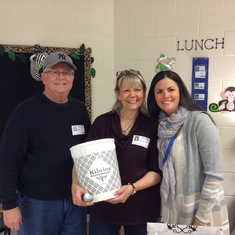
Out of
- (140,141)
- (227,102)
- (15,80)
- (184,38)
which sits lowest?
(140,141)

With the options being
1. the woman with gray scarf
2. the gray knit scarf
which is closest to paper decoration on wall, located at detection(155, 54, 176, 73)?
the woman with gray scarf

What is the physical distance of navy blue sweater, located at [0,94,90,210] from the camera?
5.19ft

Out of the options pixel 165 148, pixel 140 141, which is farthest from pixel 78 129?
pixel 165 148

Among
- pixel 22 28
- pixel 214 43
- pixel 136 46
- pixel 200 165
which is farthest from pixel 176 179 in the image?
pixel 22 28

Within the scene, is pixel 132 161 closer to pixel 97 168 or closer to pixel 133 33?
pixel 97 168

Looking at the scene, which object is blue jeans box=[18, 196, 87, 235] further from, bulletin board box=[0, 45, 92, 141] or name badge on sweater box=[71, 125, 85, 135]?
bulletin board box=[0, 45, 92, 141]

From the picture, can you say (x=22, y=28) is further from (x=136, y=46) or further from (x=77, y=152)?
(x=77, y=152)

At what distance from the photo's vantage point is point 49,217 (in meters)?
1.68

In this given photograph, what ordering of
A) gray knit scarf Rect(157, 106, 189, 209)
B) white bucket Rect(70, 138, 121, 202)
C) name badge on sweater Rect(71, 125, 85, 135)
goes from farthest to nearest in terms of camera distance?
name badge on sweater Rect(71, 125, 85, 135) → gray knit scarf Rect(157, 106, 189, 209) → white bucket Rect(70, 138, 121, 202)

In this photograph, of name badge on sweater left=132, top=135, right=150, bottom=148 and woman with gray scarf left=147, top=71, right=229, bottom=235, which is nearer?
woman with gray scarf left=147, top=71, right=229, bottom=235

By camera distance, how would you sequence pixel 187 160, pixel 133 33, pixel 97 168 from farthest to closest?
pixel 133 33
pixel 187 160
pixel 97 168

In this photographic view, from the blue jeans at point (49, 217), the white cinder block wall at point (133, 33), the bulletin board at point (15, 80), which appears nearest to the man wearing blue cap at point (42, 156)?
the blue jeans at point (49, 217)

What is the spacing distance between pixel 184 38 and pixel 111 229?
163cm

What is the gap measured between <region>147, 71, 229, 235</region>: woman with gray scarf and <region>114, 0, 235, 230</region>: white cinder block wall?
922 mm
